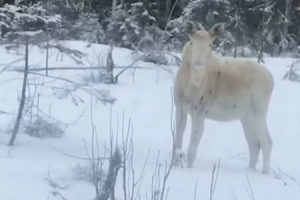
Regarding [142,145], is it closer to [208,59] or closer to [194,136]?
[194,136]

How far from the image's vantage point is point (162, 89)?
Result: 38.6 feet

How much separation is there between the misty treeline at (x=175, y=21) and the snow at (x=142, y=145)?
343 inches

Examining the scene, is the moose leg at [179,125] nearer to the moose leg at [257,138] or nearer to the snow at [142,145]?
the snow at [142,145]

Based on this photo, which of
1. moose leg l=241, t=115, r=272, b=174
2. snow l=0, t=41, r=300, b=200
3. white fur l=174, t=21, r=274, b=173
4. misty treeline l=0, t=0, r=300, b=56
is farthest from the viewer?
misty treeline l=0, t=0, r=300, b=56

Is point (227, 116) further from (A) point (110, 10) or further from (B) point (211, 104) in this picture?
(A) point (110, 10)

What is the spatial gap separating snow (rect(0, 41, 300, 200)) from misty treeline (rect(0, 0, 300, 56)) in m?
8.70

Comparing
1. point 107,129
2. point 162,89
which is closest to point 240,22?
point 162,89

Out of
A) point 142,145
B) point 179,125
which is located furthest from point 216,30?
point 142,145

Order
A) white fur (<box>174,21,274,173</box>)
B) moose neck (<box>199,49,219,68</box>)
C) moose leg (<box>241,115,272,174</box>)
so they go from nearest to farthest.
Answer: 1. moose neck (<box>199,49,219,68</box>)
2. white fur (<box>174,21,274,173</box>)
3. moose leg (<box>241,115,272,174</box>)

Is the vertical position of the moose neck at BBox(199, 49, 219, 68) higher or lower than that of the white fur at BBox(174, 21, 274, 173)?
higher

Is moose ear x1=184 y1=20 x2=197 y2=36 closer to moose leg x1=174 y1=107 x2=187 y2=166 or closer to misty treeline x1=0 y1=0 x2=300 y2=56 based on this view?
moose leg x1=174 y1=107 x2=187 y2=166

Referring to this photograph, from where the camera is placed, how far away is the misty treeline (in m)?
21.8

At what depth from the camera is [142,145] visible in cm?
838

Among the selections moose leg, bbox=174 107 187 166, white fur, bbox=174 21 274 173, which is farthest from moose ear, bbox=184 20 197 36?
moose leg, bbox=174 107 187 166
